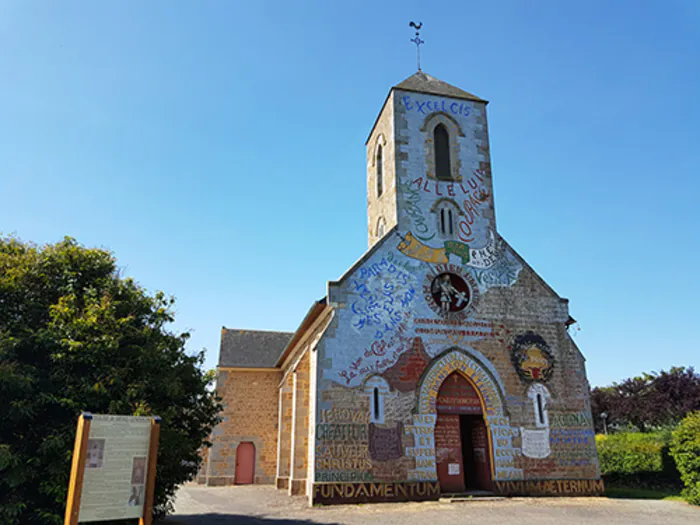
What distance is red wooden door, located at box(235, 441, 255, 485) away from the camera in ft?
85.1

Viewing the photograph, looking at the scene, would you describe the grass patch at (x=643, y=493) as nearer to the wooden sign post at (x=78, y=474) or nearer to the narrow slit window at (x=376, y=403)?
the narrow slit window at (x=376, y=403)

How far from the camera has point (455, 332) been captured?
17.1m

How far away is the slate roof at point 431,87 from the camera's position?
20.1 meters

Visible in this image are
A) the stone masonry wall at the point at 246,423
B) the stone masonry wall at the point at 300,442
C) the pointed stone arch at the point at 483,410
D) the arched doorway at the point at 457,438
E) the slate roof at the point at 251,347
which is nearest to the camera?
the pointed stone arch at the point at 483,410

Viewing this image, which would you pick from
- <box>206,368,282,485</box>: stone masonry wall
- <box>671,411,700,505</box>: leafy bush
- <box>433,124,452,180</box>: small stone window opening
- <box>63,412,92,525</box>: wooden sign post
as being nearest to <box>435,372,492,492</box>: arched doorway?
<box>671,411,700,505</box>: leafy bush

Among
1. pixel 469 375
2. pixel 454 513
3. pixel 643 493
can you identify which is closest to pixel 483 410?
pixel 469 375

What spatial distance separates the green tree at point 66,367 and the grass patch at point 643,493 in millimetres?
14247

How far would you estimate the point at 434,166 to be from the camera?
63.1 ft

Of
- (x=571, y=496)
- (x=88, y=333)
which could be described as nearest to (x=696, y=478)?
(x=571, y=496)

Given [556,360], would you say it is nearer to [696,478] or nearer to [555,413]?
[555,413]

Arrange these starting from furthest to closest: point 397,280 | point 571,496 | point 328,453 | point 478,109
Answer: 1. point 478,109
2. point 397,280
3. point 571,496
4. point 328,453

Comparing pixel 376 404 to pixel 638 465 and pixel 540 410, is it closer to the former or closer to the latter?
pixel 540 410

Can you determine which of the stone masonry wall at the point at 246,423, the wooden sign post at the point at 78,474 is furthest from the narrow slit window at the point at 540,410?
the stone masonry wall at the point at 246,423

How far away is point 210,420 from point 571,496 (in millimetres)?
11390
